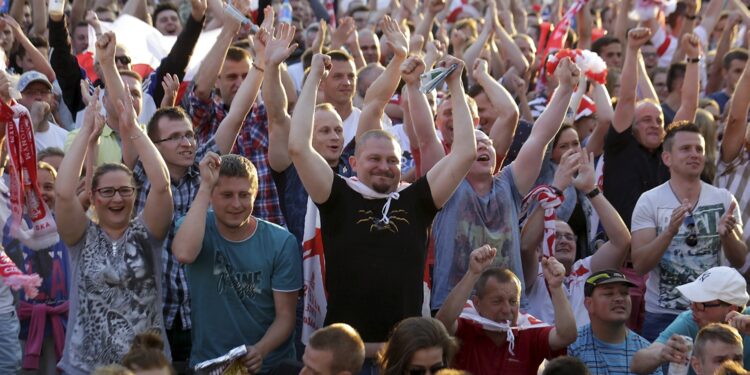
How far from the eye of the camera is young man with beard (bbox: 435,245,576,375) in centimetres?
716

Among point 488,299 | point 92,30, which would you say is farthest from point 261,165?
point 92,30

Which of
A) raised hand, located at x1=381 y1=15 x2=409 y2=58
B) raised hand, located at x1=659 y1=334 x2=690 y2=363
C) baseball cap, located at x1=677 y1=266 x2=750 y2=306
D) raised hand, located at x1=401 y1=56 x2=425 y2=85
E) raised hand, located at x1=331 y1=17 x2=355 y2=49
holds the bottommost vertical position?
raised hand, located at x1=659 y1=334 x2=690 y2=363

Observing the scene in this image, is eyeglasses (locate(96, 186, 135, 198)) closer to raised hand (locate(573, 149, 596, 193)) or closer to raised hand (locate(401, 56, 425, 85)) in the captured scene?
raised hand (locate(401, 56, 425, 85))

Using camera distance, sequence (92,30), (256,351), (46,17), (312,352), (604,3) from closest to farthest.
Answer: (312,352) < (256,351) < (92,30) < (46,17) < (604,3)

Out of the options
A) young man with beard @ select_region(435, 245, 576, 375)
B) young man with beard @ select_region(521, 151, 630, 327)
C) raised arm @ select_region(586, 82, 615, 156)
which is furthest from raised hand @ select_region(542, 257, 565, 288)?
raised arm @ select_region(586, 82, 615, 156)

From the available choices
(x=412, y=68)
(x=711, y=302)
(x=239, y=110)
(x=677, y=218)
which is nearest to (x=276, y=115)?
(x=239, y=110)

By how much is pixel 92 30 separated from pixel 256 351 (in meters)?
4.65

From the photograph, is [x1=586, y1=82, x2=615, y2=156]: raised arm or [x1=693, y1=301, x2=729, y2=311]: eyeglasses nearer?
[x1=693, y1=301, x2=729, y2=311]: eyeglasses

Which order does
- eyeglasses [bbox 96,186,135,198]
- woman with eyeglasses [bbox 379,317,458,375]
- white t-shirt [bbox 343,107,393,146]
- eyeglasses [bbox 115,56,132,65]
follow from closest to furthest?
woman with eyeglasses [bbox 379,317,458,375] < eyeglasses [bbox 96,186,135,198] < white t-shirt [bbox 343,107,393,146] < eyeglasses [bbox 115,56,132,65]

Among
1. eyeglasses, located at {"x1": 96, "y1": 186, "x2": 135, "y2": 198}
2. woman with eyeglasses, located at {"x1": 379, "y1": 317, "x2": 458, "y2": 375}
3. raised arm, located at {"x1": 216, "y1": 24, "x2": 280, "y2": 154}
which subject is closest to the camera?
woman with eyeglasses, located at {"x1": 379, "y1": 317, "x2": 458, "y2": 375}

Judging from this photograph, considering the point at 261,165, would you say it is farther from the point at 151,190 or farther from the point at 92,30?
the point at 92,30

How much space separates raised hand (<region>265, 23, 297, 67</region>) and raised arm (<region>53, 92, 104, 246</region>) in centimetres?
121

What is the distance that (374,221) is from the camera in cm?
693

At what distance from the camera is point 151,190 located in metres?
7.16
